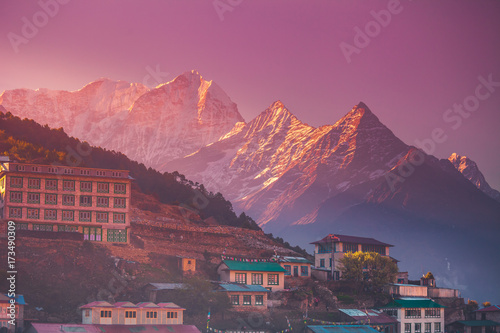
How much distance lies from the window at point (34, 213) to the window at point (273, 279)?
97.5ft

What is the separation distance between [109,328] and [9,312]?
9.37 metres

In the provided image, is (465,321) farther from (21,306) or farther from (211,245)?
(21,306)

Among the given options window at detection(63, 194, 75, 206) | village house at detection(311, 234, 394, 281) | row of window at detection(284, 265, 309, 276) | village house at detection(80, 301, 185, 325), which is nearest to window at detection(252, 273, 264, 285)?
row of window at detection(284, 265, 309, 276)

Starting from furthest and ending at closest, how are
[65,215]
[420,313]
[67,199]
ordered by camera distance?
[420,313], [67,199], [65,215]

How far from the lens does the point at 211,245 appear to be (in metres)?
113

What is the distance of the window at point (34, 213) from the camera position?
96938 millimetres

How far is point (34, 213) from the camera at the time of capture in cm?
9731

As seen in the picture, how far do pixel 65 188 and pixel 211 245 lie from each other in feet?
77.5

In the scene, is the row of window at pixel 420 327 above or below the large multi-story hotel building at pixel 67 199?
below

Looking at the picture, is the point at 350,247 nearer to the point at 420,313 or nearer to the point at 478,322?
the point at 420,313

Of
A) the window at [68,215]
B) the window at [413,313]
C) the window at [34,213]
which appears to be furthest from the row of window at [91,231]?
the window at [413,313]

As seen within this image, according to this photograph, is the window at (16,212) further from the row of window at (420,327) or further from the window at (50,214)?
the row of window at (420,327)

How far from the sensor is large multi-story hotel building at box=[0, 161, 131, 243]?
96.8 m

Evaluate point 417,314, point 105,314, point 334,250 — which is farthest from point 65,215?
point 417,314
